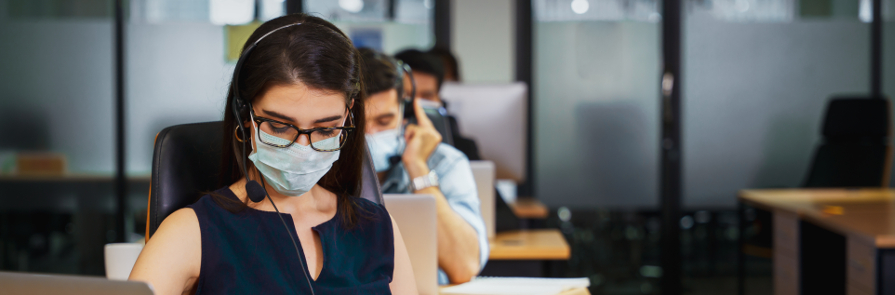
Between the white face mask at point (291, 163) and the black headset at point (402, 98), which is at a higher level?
the black headset at point (402, 98)

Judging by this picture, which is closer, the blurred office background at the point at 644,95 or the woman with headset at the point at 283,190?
the woman with headset at the point at 283,190

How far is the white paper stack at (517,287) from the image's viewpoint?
1288 millimetres

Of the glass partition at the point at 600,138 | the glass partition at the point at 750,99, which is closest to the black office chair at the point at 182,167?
the glass partition at the point at 600,138

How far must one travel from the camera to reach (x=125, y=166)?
3.42 meters

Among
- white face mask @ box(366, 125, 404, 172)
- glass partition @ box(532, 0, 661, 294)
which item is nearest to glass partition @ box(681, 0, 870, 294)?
glass partition @ box(532, 0, 661, 294)

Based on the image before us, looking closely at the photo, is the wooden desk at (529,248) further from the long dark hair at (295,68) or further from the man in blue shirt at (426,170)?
the long dark hair at (295,68)

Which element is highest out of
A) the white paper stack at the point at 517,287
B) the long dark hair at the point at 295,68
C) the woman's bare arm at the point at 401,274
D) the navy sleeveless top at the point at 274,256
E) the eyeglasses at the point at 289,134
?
the long dark hair at the point at 295,68

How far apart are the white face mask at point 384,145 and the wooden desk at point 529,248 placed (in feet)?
1.81

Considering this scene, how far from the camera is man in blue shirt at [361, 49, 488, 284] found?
1538 mm

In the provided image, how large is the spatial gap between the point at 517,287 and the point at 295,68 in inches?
27.8

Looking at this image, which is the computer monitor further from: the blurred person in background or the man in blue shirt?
the man in blue shirt

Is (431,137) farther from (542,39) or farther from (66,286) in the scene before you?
(542,39)

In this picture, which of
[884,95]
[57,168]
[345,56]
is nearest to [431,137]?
[345,56]

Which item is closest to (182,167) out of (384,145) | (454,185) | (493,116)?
(384,145)
